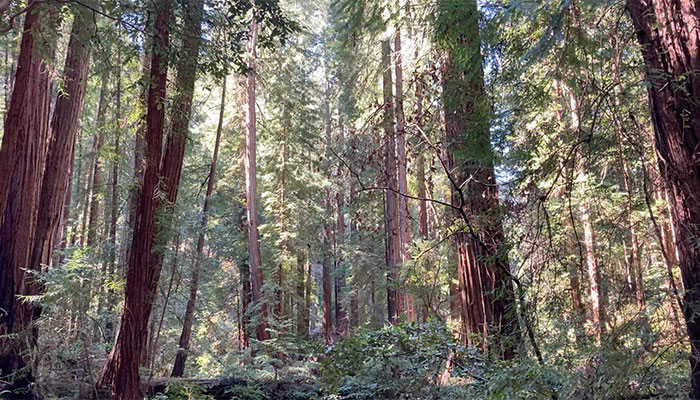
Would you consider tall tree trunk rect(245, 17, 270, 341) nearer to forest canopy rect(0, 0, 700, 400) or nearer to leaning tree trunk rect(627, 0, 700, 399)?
forest canopy rect(0, 0, 700, 400)

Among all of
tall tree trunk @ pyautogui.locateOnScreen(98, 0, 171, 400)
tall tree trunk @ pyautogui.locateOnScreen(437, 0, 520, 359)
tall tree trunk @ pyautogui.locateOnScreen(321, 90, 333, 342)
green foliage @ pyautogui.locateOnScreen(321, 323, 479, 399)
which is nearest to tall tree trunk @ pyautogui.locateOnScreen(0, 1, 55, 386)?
tall tree trunk @ pyautogui.locateOnScreen(98, 0, 171, 400)

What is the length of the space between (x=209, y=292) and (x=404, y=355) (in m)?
15.0

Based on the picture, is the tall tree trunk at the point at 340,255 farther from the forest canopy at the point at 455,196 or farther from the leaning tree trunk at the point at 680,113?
the leaning tree trunk at the point at 680,113

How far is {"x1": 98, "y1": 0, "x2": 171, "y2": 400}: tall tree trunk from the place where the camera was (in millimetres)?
5238

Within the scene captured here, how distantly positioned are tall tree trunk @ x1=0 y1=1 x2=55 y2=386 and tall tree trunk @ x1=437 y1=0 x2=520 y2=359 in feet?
19.5

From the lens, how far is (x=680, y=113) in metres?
2.96

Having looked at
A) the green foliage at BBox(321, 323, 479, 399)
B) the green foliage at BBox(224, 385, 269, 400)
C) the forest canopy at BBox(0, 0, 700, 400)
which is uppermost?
the forest canopy at BBox(0, 0, 700, 400)

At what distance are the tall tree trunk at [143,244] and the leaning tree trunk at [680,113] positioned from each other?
4.69 metres

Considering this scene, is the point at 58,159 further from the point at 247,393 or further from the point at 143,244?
the point at 247,393

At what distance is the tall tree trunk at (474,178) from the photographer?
4699mm

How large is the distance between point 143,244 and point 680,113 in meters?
5.33

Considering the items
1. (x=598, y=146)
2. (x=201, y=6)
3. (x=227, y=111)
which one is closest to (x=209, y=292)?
(x=227, y=111)

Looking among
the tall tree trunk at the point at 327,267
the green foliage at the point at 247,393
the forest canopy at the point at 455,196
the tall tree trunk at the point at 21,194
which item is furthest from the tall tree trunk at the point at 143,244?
the tall tree trunk at the point at 327,267

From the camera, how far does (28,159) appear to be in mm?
7656
